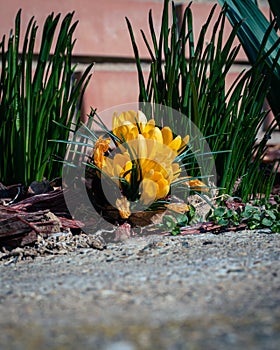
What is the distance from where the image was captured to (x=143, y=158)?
46.9 inches

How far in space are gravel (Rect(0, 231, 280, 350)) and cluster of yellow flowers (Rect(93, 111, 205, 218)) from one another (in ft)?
0.46

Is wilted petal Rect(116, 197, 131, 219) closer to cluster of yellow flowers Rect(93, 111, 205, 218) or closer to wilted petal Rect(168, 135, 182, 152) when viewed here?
cluster of yellow flowers Rect(93, 111, 205, 218)

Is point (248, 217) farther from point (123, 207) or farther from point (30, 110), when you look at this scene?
point (30, 110)

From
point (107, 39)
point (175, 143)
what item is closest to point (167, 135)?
point (175, 143)

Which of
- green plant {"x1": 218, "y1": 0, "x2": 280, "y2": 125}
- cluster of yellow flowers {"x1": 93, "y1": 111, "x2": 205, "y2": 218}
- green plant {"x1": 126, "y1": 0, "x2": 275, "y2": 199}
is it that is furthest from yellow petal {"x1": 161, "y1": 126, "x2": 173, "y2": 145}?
green plant {"x1": 218, "y1": 0, "x2": 280, "y2": 125}

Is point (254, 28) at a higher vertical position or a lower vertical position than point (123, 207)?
higher

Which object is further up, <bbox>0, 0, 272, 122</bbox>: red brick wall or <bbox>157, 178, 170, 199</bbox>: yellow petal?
<bbox>0, 0, 272, 122</bbox>: red brick wall

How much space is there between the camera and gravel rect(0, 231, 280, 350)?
0.59m

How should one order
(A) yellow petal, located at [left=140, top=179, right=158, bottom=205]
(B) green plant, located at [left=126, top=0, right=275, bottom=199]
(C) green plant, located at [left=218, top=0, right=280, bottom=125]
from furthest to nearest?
(C) green plant, located at [left=218, top=0, right=280, bottom=125] < (B) green plant, located at [left=126, top=0, right=275, bottom=199] < (A) yellow petal, located at [left=140, top=179, right=158, bottom=205]

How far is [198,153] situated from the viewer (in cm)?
133

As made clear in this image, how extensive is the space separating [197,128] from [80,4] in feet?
2.63

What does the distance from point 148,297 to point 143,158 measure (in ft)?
1.61

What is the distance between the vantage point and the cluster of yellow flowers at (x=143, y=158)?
117cm

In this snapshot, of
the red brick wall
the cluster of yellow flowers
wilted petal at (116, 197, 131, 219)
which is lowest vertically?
wilted petal at (116, 197, 131, 219)
